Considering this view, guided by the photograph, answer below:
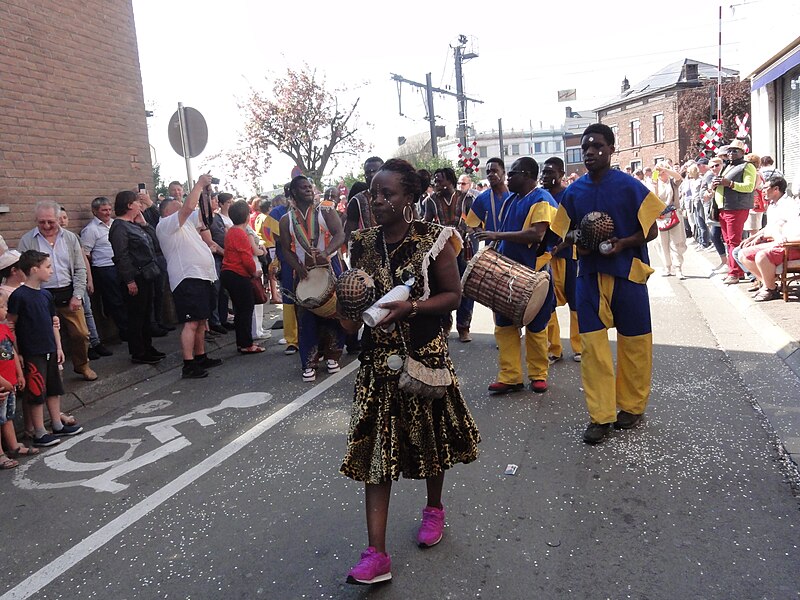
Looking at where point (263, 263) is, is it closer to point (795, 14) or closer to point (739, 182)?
point (739, 182)

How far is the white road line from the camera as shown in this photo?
10.8ft

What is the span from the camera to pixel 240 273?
7.97 meters

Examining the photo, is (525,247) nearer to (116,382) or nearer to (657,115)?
(116,382)

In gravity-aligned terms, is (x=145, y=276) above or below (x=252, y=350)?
above

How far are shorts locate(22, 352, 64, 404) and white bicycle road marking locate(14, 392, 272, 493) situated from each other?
0.42 meters

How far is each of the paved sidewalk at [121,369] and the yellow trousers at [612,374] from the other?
15.5 ft

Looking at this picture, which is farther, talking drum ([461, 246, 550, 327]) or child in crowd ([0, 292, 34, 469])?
child in crowd ([0, 292, 34, 469])

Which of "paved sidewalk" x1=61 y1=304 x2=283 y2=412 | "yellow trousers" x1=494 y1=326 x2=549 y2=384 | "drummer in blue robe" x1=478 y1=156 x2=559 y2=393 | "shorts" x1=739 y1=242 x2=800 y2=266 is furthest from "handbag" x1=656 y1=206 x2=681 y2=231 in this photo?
"paved sidewalk" x1=61 y1=304 x2=283 y2=412

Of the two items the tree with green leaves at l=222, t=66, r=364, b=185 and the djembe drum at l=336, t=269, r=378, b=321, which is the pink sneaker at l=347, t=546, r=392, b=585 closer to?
the djembe drum at l=336, t=269, r=378, b=321

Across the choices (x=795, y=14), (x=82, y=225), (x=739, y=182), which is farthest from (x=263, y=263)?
(x=795, y=14)

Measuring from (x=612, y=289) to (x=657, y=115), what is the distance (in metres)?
50.7

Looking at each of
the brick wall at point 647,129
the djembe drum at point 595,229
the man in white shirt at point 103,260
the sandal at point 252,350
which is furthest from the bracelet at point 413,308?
the brick wall at point 647,129

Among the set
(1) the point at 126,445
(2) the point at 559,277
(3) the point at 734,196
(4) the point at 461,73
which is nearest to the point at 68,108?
(1) the point at 126,445

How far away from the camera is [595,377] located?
4.61 meters
